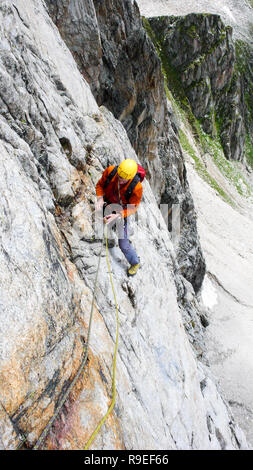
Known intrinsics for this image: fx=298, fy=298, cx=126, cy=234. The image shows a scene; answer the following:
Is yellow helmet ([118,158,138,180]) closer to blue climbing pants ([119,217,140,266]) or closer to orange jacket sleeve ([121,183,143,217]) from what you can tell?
orange jacket sleeve ([121,183,143,217])

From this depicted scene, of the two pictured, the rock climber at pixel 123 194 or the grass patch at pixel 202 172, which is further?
the grass patch at pixel 202 172

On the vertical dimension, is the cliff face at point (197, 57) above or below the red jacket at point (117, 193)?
above

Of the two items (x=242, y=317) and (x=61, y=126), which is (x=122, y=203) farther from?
(x=242, y=317)

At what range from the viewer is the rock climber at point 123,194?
19.4 ft

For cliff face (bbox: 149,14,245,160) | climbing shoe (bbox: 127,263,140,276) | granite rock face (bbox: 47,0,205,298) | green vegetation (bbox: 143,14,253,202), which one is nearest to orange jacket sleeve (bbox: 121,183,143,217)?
climbing shoe (bbox: 127,263,140,276)

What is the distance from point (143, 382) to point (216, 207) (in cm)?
2630

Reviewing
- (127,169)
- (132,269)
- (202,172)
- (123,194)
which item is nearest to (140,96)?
(123,194)

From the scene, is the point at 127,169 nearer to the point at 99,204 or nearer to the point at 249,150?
the point at 99,204

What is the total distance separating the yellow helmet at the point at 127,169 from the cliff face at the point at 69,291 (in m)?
1.19

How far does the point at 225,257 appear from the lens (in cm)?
2341

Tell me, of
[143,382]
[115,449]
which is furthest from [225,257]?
[115,449]

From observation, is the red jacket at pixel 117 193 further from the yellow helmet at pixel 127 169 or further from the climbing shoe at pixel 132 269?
the climbing shoe at pixel 132 269

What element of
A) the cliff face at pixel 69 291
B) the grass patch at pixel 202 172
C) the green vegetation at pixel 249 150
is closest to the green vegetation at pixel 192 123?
the grass patch at pixel 202 172

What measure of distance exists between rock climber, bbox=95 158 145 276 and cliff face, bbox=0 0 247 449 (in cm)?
33
